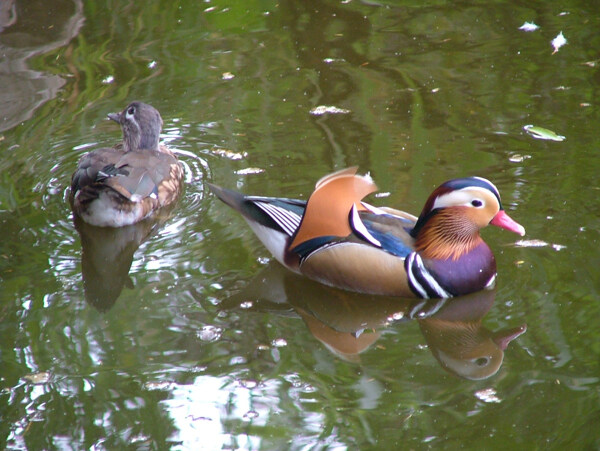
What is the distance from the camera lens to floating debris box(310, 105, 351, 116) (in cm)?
745

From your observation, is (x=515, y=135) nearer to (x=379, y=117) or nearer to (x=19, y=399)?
(x=379, y=117)

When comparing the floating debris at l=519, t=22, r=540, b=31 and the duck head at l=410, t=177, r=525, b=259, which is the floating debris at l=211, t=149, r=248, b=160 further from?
the floating debris at l=519, t=22, r=540, b=31

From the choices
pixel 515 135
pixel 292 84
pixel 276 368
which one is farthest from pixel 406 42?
pixel 276 368

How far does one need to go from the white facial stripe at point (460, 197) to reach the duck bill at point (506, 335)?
81 cm

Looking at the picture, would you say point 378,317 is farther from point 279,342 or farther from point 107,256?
point 107,256

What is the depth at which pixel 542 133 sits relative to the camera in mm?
6781

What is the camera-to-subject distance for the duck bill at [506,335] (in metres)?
4.73

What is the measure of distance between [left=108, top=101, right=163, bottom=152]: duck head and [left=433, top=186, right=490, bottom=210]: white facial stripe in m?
2.80

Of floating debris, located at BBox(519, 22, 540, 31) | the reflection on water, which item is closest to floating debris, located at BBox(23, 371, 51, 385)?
the reflection on water

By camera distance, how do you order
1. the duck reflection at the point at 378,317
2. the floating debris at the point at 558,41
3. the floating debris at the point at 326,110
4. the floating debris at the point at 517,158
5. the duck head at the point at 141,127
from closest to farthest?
the duck reflection at the point at 378,317, the floating debris at the point at 517,158, the duck head at the point at 141,127, the floating debris at the point at 326,110, the floating debris at the point at 558,41

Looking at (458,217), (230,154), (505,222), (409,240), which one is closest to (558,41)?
(230,154)

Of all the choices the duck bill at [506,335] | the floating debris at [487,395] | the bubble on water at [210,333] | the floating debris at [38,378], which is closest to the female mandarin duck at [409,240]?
the duck bill at [506,335]

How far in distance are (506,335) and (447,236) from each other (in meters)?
0.73

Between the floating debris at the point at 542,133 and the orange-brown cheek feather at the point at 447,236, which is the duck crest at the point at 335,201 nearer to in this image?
the orange-brown cheek feather at the point at 447,236
